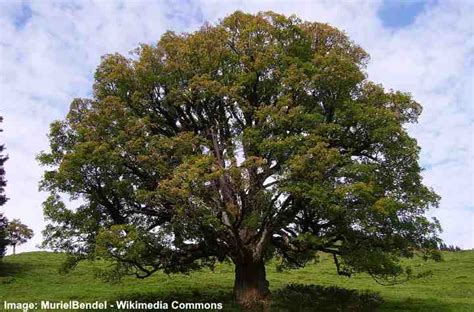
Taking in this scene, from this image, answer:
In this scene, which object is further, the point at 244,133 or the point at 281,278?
the point at 281,278

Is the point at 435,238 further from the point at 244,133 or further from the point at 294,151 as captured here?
the point at 244,133

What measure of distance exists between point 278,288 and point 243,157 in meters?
10.9

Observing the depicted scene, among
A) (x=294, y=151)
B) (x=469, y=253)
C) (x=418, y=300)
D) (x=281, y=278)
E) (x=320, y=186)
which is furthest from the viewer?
(x=469, y=253)

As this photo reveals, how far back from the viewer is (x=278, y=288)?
31.1 m

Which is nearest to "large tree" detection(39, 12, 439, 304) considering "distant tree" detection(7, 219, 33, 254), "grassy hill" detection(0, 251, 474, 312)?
"grassy hill" detection(0, 251, 474, 312)

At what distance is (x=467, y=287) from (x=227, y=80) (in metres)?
24.1

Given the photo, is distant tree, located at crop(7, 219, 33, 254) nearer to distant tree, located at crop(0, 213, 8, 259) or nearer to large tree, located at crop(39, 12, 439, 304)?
distant tree, located at crop(0, 213, 8, 259)

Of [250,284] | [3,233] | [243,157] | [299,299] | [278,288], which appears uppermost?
[243,157]

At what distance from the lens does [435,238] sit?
23.5 meters

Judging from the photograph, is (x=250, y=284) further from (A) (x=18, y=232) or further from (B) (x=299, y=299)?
(A) (x=18, y=232)

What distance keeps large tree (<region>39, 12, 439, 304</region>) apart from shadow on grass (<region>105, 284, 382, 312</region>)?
128 centimetres

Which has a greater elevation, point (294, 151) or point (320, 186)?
point (294, 151)

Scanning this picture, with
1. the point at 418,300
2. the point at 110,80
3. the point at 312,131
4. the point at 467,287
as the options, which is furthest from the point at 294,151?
the point at 467,287

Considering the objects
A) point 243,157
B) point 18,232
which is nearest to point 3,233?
point 18,232
